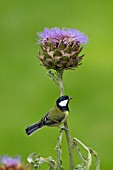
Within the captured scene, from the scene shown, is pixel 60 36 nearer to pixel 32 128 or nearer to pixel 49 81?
pixel 32 128

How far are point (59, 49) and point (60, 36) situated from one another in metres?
0.04

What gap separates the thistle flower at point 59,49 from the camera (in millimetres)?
1916

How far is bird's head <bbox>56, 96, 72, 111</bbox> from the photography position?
1.88 metres

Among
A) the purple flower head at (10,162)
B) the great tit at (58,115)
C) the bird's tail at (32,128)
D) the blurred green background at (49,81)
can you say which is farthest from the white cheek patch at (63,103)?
the blurred green background at (49,81)

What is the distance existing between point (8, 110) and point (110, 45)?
4.02 ft

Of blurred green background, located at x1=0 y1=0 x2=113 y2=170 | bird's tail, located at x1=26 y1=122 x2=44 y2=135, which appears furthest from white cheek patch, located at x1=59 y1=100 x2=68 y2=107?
blurred green background, located at x1=0 y1=0 x2=113 y2=170

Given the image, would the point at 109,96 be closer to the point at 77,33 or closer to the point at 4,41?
the point at 4,41

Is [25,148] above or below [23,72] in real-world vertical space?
below

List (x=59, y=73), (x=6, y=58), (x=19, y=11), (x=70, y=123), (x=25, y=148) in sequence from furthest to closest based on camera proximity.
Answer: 1. (x=19, y=11)
2. (x=6, y=58)
3. (x=70, y=123)
4. (x=25, y=148)
5. (x=59, y=73)

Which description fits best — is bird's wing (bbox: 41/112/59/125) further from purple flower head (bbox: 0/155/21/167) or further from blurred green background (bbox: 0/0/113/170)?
blurred green background (bbox: 0/0/113/170)

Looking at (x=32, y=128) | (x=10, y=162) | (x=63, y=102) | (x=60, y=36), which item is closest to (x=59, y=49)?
(x=60, y=36)

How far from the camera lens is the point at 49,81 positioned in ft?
15.3

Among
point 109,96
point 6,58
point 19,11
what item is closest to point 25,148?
point 109,96

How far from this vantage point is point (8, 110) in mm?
4434
